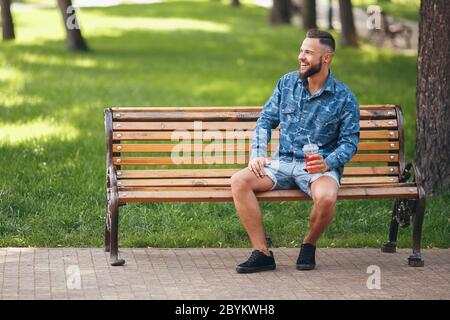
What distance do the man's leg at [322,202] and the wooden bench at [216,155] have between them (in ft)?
0.56

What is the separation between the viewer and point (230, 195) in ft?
24.3

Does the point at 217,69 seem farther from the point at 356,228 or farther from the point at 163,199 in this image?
the point at 163,199

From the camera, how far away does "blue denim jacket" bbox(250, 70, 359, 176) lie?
750cm

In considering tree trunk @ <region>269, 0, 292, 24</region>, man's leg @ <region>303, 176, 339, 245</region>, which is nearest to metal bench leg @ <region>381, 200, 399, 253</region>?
man's leg @ <region>303, 176, 339, 245</region>

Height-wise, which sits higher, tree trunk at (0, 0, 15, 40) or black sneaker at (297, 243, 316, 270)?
tree trunk at (0, 0, 15, 40)

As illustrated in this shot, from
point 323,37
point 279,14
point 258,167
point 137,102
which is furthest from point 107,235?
point 279,14

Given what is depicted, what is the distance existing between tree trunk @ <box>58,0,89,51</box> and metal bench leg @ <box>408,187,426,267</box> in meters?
17.3

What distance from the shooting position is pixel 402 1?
62938 mm

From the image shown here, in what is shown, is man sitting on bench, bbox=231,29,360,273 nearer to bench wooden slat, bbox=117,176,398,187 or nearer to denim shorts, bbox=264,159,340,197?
denim shorts, bbox=264,159,340,197

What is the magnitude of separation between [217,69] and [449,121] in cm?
1244

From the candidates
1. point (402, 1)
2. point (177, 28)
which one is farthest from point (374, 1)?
point (177, 28)

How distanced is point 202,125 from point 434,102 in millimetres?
2785

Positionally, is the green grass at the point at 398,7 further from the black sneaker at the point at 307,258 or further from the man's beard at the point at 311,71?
the black sneaker at the point at 307,258

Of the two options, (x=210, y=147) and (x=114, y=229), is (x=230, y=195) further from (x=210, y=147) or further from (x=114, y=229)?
(x=114, y=229)
